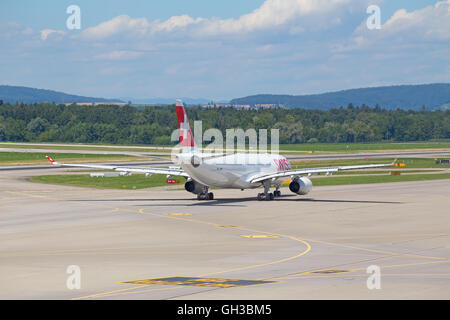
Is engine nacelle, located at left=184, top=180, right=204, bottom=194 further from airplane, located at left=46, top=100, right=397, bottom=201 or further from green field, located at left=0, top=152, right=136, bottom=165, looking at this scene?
green field, located at left=0, top=152, right=136, bottom=165

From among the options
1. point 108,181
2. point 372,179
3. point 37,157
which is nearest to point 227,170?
point 108,181

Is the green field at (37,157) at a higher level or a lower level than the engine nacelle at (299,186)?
lower

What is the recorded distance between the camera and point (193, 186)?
6469 cm

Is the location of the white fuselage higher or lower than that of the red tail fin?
lower

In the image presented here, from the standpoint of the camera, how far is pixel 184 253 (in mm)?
37312

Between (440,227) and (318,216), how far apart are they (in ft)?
32.5

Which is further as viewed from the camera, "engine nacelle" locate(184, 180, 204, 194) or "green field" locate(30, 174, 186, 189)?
"green field" locate(30, 174, 186, 189)

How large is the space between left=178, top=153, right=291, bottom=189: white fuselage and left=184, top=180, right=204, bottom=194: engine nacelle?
230cm

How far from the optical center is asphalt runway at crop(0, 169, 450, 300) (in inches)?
1065

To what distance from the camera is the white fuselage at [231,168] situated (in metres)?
58.9

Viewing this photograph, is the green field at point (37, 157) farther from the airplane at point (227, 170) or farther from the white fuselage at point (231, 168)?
the white fuselage at point (231, 168)

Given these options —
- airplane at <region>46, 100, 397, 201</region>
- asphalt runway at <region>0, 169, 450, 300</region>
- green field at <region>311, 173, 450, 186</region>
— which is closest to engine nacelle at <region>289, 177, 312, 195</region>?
airplane at <region>46, 100, 397, 201</region>

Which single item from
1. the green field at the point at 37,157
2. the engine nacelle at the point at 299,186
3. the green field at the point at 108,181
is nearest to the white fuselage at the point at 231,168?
the engine nacelle at the point at 299,186
